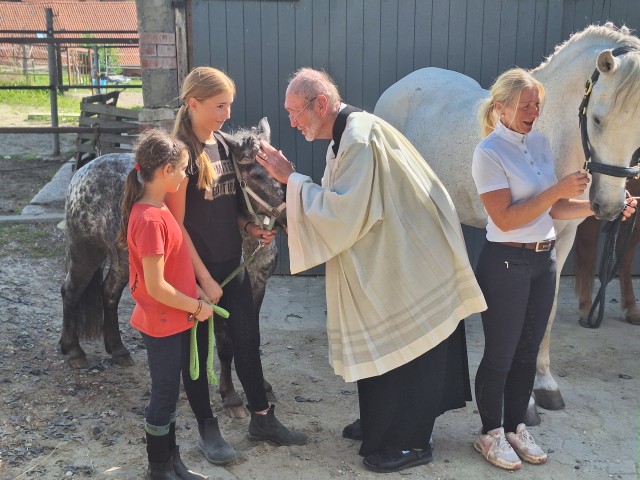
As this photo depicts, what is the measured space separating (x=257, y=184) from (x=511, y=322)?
4.04ft

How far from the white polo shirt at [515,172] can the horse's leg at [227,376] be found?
4.82 feet

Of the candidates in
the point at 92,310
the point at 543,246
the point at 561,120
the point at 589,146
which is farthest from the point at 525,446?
the point at 92,310

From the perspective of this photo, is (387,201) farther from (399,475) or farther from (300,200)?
(399,475)

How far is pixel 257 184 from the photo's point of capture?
3.07 meters

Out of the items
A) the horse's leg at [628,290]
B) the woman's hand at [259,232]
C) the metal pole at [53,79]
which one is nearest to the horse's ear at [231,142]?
the woman's hand at [259,232]

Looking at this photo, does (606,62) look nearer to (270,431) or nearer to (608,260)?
(608,260)

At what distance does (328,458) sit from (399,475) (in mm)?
347

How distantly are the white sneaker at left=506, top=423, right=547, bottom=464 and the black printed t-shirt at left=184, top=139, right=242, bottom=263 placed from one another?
5.01 feet

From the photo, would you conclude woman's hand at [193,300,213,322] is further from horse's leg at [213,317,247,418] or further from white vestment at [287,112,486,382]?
horse's leg at [213,317,247,418]

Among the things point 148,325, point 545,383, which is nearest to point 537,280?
point 545,383

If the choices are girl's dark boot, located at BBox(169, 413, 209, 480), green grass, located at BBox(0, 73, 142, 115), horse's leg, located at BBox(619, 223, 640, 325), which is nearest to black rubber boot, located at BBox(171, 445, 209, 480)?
girl's dark boot, located at BBox(169, 413, 209, 480)

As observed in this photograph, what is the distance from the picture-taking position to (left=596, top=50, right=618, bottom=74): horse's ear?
2.94m

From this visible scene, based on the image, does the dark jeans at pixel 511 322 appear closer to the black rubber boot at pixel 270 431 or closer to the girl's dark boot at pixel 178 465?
the black rubber boot at pixel 270 431

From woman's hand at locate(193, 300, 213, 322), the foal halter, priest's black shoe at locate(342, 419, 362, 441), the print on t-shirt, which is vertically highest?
the print on t-shirt
